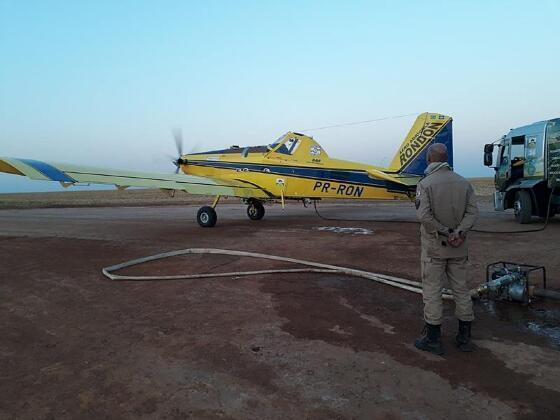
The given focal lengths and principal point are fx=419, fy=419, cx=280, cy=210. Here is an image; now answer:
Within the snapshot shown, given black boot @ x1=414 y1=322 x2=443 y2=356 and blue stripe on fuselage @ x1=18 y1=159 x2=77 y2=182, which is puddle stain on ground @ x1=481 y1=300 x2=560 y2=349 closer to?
black boot @ x1=414 y1=322 x2=443 y2=356

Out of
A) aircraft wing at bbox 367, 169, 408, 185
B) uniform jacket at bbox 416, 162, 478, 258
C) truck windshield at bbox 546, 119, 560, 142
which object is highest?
truck windshield at bbox 546, 119, 560, 142

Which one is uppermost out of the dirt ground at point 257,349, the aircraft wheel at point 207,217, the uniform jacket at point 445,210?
the uniform jacket at point 445,210

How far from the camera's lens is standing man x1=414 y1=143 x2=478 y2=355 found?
13.2ft

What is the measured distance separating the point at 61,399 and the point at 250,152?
12.8 meters

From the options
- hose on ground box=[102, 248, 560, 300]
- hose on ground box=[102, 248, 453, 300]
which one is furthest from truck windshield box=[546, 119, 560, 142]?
hose on ground box=[102, 248, 453, 300]

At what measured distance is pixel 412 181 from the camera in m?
13.5

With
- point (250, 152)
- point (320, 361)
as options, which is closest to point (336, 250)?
point (320, 361)

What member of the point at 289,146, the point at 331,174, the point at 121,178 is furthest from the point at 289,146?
the point at 121,178

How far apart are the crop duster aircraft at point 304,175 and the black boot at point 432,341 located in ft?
32.0

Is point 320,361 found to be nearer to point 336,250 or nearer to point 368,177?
point 336,250

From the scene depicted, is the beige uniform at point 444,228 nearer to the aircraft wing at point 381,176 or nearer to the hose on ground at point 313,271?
the hose on ground at point 313,271

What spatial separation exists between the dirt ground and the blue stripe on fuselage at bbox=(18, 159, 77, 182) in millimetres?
3860

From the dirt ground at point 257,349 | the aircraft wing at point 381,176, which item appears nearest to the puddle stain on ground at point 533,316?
the dirt ground at point 257,349

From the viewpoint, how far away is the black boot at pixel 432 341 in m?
3.98
